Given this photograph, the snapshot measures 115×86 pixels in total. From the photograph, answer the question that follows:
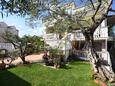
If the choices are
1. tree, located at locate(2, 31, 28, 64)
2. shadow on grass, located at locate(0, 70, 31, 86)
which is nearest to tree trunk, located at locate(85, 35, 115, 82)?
shadow on grass, located at locate(0, 70, 31, 86)

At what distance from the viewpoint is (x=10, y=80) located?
52.6 ft

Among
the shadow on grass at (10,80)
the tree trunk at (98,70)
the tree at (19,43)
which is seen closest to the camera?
the shadow on grass at (10,80)

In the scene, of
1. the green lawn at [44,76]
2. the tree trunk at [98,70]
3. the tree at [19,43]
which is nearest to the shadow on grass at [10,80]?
the green lawn at [44,76]

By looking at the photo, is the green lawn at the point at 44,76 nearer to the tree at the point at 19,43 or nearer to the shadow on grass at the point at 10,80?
the shadow on grass at the point at 10,80

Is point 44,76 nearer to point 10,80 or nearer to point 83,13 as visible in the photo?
point 10,80

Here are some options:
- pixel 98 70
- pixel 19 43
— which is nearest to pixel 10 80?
pixel 98 70

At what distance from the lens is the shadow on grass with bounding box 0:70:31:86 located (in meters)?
15.3

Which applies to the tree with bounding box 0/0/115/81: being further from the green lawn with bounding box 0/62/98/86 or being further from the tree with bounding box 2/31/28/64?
the tree with bounding box 2/31/28/64

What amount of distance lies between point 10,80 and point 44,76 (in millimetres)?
2292

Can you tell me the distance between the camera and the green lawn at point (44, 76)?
50.4ft

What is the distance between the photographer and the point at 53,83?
15.4 meters

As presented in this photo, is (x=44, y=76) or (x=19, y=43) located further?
(x=19, y=43)

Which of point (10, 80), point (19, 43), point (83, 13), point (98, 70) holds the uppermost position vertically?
point (83, 13)

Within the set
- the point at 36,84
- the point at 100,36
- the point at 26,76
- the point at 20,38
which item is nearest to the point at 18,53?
the point at 20,38
